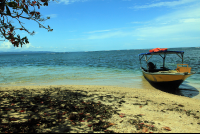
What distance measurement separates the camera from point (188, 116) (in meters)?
5.12

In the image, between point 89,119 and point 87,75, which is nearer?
point 89,119

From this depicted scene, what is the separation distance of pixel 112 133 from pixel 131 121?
39.7 inches

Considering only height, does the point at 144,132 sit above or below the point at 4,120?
below

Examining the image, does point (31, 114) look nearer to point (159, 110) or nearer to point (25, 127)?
point (25, 127)

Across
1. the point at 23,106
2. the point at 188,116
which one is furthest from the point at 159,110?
the point at 23,106

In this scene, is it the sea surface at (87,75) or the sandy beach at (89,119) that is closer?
the sandy beach at (89,119)

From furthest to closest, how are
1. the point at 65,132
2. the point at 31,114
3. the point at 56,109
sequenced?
the point at 56,109 < the point at 31,114 < the point at 65,132

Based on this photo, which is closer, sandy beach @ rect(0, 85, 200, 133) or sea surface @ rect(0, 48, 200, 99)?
sandy beach @ rect(0, 85, 200, 133)

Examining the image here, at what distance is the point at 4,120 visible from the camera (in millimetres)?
3785

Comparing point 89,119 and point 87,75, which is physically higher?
point 89,119

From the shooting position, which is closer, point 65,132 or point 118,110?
point 65,132

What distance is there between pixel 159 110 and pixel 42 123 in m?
4.37

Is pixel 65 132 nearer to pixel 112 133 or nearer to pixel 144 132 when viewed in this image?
pixel 112 133

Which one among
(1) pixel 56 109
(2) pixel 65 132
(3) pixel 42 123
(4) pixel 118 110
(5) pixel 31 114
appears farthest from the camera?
(4) pixel 118 110
